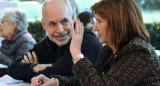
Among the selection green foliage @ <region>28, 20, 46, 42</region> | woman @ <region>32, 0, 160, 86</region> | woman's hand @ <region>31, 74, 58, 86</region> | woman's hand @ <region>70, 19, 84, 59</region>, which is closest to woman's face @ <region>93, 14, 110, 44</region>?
woman @ <region>32, 0, 160, 86</region>

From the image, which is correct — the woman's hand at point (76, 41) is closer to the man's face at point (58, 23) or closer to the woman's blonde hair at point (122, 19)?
the woman's blonde hair at point (122, 19)

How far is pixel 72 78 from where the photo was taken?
222 centimetres

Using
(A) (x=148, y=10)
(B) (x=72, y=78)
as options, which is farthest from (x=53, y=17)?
(A) (x=148, y=10)

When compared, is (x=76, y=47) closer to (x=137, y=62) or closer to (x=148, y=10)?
(x=137, y=62)

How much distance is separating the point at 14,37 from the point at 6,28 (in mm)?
329

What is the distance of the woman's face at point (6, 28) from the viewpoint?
4285mm

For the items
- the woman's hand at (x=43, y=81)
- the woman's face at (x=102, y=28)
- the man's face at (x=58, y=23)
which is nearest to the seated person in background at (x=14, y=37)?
the man's face at (x=58, y=23)

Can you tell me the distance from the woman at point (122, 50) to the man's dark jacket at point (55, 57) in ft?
1.70

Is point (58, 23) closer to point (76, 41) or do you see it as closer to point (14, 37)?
point (76, 41)

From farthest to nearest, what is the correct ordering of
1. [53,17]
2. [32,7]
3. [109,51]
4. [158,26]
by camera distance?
[32,7] → [158,26] → [53,17] → [109,51]

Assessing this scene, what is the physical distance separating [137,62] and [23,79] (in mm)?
1310

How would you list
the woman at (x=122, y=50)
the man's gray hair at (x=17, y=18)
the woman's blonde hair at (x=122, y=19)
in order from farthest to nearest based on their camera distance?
the man's gray hair at (x=17, y=18)
the woman's blonde hair at (x=122, y=19)
the woman at (x=122, y=50)

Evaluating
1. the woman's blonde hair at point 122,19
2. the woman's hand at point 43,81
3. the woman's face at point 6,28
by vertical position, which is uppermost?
the woman's blonde hair at point 122,19

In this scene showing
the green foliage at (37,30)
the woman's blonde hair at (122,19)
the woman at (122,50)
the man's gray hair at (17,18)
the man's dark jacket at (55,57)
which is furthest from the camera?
the green foliage at (37,30)
